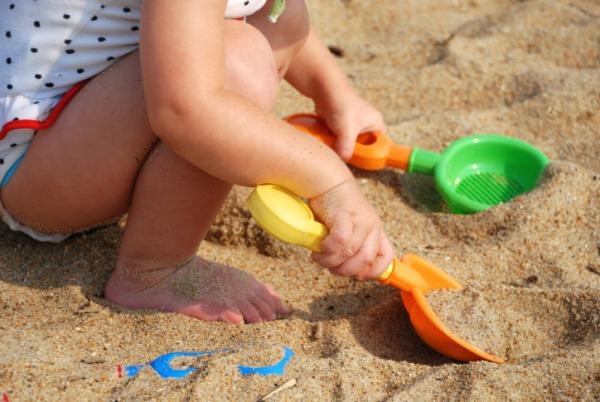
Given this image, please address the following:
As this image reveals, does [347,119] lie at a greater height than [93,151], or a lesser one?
lesser

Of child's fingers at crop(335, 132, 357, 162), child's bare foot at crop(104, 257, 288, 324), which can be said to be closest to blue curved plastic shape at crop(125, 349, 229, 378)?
child's bare foot at crop(104, 257, 288, 324)

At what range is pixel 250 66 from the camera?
142 centimetres

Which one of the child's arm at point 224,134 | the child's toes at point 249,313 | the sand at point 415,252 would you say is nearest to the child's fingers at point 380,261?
the child's arm at point 224,134

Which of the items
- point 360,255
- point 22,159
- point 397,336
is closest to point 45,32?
point 22,159

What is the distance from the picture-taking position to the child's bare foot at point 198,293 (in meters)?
1.48

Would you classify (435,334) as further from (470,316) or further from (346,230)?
(346,230)

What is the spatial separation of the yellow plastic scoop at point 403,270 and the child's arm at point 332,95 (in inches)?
17.4

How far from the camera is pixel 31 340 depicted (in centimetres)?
131

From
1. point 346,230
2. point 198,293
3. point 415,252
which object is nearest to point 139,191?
point 198,293

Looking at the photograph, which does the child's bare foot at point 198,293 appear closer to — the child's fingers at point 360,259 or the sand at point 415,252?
the sand at point 415,252

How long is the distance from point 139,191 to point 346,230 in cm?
35

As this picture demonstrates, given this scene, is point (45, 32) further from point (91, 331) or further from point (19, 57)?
point (91, 331)

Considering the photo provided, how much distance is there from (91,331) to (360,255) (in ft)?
1.45

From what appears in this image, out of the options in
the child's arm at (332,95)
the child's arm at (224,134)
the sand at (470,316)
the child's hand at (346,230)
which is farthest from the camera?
the child's arm at (332,95)
